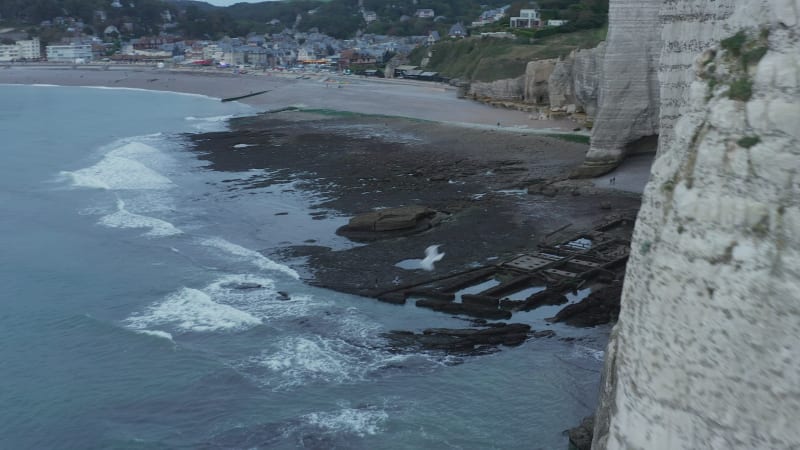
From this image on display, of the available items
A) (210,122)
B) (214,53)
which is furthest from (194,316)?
(214,53)

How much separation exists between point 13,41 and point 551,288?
535ft

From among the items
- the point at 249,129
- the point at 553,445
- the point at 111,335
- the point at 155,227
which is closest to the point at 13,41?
the point at 249,129

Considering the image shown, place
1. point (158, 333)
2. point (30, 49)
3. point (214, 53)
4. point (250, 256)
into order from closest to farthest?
point (158, 333), point (250, 256), point (214, 53), point (30, 49)

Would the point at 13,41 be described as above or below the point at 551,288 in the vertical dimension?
above

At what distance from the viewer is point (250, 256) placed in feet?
93.5

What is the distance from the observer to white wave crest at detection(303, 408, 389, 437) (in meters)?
16.2

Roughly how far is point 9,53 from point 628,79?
491ft

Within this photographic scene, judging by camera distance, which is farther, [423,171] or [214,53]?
[214,53]

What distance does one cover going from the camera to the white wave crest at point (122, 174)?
140 ft

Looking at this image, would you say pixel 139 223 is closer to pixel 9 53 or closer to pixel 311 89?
pixel 311 89

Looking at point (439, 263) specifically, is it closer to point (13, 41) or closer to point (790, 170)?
point (790, 170)

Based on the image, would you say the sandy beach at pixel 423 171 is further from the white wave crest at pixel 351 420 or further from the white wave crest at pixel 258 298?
the white wave crest at pixel 351 420

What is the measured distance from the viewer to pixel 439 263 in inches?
1021

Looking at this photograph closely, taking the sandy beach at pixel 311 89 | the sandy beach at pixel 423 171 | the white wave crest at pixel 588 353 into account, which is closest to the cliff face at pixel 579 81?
the sandy beach at pixel 311 89
